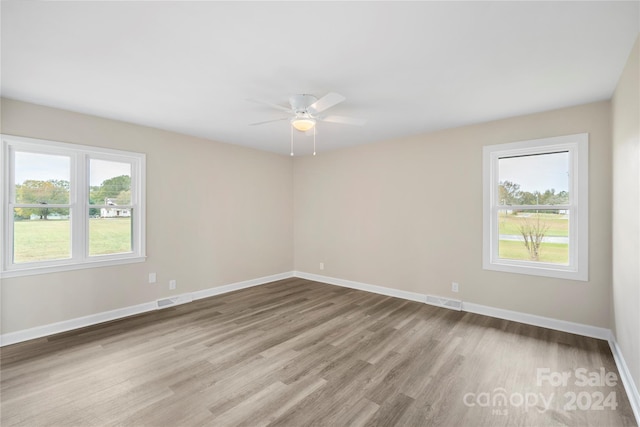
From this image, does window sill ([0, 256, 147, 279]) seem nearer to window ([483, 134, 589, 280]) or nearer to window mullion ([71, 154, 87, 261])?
window mullion ([71, 154, 87, 261])

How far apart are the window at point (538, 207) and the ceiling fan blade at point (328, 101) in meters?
2.44

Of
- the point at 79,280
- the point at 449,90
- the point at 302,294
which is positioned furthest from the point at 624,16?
the point at 79,280

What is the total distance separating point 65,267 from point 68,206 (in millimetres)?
719

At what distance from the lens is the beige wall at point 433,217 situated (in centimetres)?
316

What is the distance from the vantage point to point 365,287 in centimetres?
508

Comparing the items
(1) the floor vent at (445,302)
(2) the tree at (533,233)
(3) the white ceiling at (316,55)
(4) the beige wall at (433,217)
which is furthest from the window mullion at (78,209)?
(2) the tree at (533,233)

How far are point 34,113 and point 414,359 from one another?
473cm

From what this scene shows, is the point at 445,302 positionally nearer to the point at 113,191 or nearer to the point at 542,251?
the point at 542,251

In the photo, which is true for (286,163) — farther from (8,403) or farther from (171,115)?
(8,403)

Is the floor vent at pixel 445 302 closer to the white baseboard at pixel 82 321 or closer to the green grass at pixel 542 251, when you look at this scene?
the green grass at pixel 542 251

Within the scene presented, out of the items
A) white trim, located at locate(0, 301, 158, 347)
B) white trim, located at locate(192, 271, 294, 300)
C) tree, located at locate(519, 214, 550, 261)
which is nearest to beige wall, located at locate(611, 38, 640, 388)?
tree, located at locate(519, 214, 550, 261)

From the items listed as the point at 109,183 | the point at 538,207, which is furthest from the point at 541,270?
the point at 109,183

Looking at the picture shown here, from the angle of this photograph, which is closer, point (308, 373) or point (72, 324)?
point (308, 373)

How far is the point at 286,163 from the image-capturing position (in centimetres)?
602
